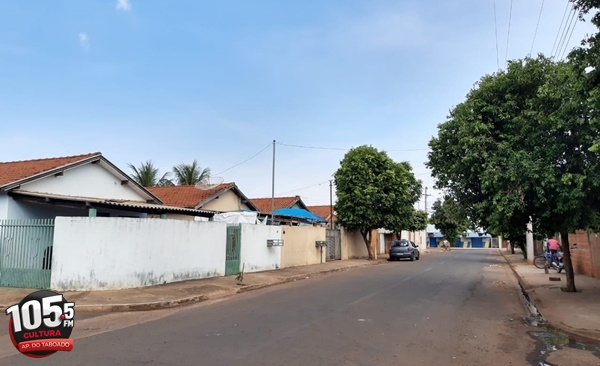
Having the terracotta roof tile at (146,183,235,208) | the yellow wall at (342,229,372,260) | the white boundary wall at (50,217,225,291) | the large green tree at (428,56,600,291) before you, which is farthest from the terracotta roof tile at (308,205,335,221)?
the large green tree at (428,56,600,291)

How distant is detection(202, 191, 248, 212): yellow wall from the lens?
87.0 ft

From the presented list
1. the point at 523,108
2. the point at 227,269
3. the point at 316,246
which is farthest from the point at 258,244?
the point at 523,108

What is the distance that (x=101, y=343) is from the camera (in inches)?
269

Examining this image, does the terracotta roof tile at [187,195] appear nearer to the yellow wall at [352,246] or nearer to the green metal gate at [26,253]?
the yellow wall at [352,246]

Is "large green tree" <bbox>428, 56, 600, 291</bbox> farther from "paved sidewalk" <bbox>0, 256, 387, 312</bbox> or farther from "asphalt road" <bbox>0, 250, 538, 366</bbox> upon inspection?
"paved sidewalk" <bbox>0, 256, 387, 312</bbox>

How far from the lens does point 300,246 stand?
23516mm

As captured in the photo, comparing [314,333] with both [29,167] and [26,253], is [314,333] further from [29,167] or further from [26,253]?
[29,167]

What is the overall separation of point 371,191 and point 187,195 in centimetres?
1219

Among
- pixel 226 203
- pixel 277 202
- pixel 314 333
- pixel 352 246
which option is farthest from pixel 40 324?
pixel 277 202

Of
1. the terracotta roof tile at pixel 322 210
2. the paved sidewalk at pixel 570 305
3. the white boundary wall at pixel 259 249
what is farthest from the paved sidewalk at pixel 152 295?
the terracotta roof tile at pixel 322 210

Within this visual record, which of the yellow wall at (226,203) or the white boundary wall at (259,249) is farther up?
the yellow wall at (226,203)

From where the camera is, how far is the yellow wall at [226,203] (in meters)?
26.5

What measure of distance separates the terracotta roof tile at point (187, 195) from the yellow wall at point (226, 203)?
0.59m

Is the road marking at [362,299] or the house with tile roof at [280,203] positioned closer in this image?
the road marking at [362,299]
